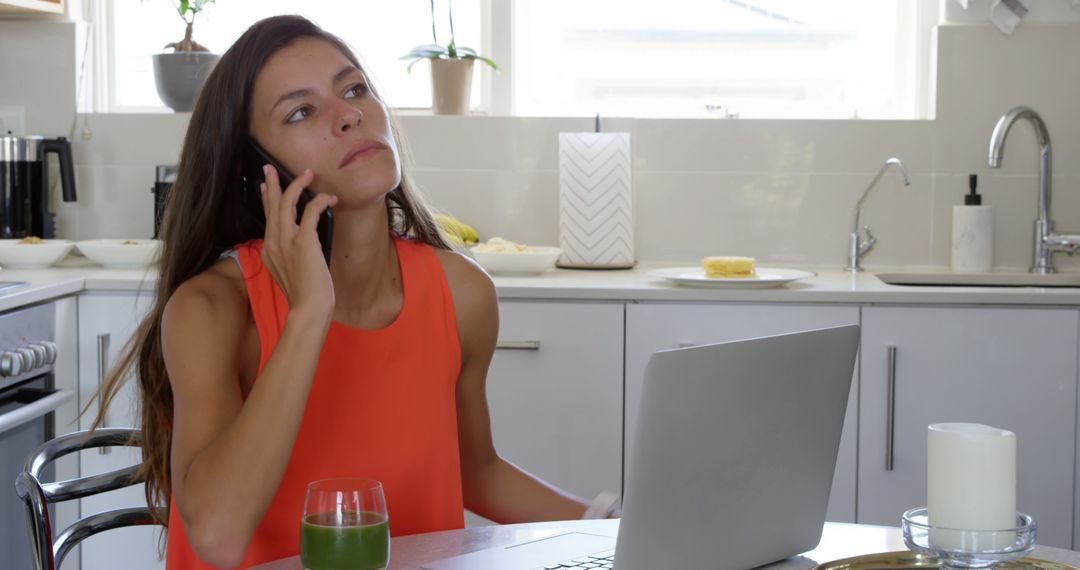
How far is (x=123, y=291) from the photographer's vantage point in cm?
274

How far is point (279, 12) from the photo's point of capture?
347 cm

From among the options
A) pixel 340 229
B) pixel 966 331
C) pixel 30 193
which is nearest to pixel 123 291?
pixel 30 193

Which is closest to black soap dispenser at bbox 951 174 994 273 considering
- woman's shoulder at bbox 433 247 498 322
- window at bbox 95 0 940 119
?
window at bbox 95 0 940 119

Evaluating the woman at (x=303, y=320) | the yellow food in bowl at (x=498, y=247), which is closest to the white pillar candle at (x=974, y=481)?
the woman at (x=303, y=320)

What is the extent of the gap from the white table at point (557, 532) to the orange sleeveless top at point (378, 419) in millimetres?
250

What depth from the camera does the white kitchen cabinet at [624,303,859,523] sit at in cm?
264

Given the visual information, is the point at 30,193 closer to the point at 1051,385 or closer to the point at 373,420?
the point at 373,420

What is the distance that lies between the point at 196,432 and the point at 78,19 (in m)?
2.43

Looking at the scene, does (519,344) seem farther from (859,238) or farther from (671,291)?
(859,238)

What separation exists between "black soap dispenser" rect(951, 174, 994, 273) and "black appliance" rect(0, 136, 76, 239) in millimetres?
2227

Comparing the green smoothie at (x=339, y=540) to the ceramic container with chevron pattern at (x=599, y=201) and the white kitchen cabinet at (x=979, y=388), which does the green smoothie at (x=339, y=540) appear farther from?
the ceramic container with chevron pattern at (x=599, y=201)

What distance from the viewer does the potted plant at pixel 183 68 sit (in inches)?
129

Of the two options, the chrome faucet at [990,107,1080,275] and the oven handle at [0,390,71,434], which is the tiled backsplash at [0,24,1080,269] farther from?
the oven handle at [0,390,71,434]

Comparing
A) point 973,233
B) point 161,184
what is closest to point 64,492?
point 161,184
